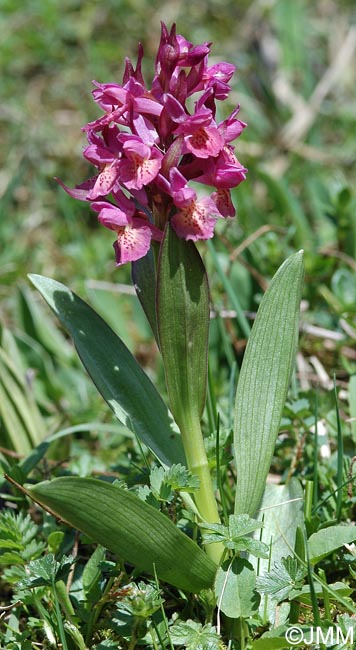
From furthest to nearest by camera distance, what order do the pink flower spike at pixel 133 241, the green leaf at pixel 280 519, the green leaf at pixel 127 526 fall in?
the green leaf at pixel 280 519, the pink flower spike at pixel 133 241, the green leaf at pixel 127 526

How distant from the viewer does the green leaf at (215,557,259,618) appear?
133 cm

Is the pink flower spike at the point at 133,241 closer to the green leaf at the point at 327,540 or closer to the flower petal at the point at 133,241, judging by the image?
the flower petal at the point at 133,241

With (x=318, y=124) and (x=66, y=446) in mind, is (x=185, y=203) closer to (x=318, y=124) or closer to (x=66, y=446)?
(x=66, y=446)

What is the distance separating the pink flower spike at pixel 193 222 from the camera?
130cm

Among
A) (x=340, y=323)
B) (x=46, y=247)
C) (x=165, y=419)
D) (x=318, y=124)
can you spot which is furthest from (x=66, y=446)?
(x=318, y=124)

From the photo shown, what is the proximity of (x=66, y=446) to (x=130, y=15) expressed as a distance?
3.38 m

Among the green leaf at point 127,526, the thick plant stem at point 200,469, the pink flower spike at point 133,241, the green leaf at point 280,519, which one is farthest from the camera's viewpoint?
the green leaf at point 280,519

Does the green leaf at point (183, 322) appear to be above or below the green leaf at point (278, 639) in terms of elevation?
above

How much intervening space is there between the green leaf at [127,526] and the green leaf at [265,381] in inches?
6.4

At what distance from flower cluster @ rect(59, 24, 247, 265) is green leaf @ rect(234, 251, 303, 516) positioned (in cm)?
21

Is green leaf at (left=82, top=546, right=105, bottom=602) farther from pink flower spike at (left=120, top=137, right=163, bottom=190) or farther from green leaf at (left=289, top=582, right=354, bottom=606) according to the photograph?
pink flower spike at (left=120, top=137, right=163, bottom=190)

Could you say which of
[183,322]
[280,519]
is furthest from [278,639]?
[183,322]

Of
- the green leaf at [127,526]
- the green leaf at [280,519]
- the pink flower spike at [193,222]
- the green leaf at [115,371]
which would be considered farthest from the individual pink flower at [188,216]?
the green leaf at [280,519]

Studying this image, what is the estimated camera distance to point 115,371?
60.4 inches
